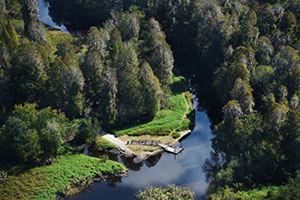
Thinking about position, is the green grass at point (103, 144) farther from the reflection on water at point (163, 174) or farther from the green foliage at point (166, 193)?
the green foliage at point (166, 193)

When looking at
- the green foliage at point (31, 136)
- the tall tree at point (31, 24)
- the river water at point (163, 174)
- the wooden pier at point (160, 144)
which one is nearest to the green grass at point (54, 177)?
the river water at point (163, 174)

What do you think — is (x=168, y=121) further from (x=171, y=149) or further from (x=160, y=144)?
(x=171, y=149)

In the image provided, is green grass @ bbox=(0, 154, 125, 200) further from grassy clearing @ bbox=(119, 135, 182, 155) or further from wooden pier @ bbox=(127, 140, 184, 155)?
wooden pier @ bbox=(127, 140, 184, 155)

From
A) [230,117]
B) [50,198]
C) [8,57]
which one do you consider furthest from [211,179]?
[8,57]

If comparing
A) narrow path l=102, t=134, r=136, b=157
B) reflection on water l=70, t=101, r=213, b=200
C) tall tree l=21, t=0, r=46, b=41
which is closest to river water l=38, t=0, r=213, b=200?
reflection on water l=70, t=101, r=213, b=200

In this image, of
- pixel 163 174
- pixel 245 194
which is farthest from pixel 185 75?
pixel 245 194
